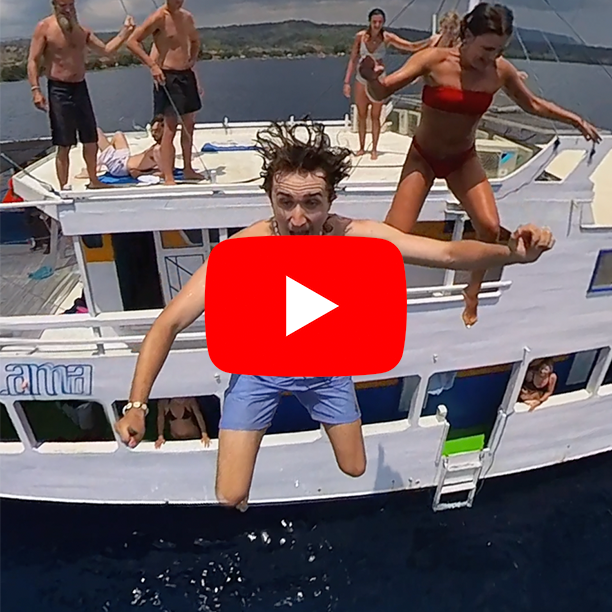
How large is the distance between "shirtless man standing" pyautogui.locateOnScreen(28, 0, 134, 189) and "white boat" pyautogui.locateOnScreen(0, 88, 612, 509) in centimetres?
61

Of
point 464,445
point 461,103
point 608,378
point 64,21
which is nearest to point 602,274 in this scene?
point 608,378

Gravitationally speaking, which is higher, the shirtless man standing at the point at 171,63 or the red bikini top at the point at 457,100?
the red bikini top at the point at 457,100

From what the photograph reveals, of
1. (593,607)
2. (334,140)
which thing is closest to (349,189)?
(334,140)

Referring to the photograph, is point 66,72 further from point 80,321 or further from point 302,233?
point 302,233

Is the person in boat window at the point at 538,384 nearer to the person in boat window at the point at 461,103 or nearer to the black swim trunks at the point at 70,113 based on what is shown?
the person in boat window at the point at 461,103

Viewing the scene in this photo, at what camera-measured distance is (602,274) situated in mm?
8242

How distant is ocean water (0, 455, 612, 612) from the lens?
29.2ft

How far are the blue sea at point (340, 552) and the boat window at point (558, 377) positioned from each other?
1832 millimetres

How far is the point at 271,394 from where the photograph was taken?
4.36 m

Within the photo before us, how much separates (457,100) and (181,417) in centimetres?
566

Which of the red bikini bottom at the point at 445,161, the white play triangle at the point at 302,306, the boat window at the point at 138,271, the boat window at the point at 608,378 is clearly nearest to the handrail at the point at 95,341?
the boat window at the point at 138,271

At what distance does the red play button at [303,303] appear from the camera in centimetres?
320

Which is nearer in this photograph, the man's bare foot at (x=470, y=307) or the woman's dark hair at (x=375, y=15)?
the man's bare foot at (x=470, y=307)

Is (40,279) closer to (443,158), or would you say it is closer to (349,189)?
(349,189)
